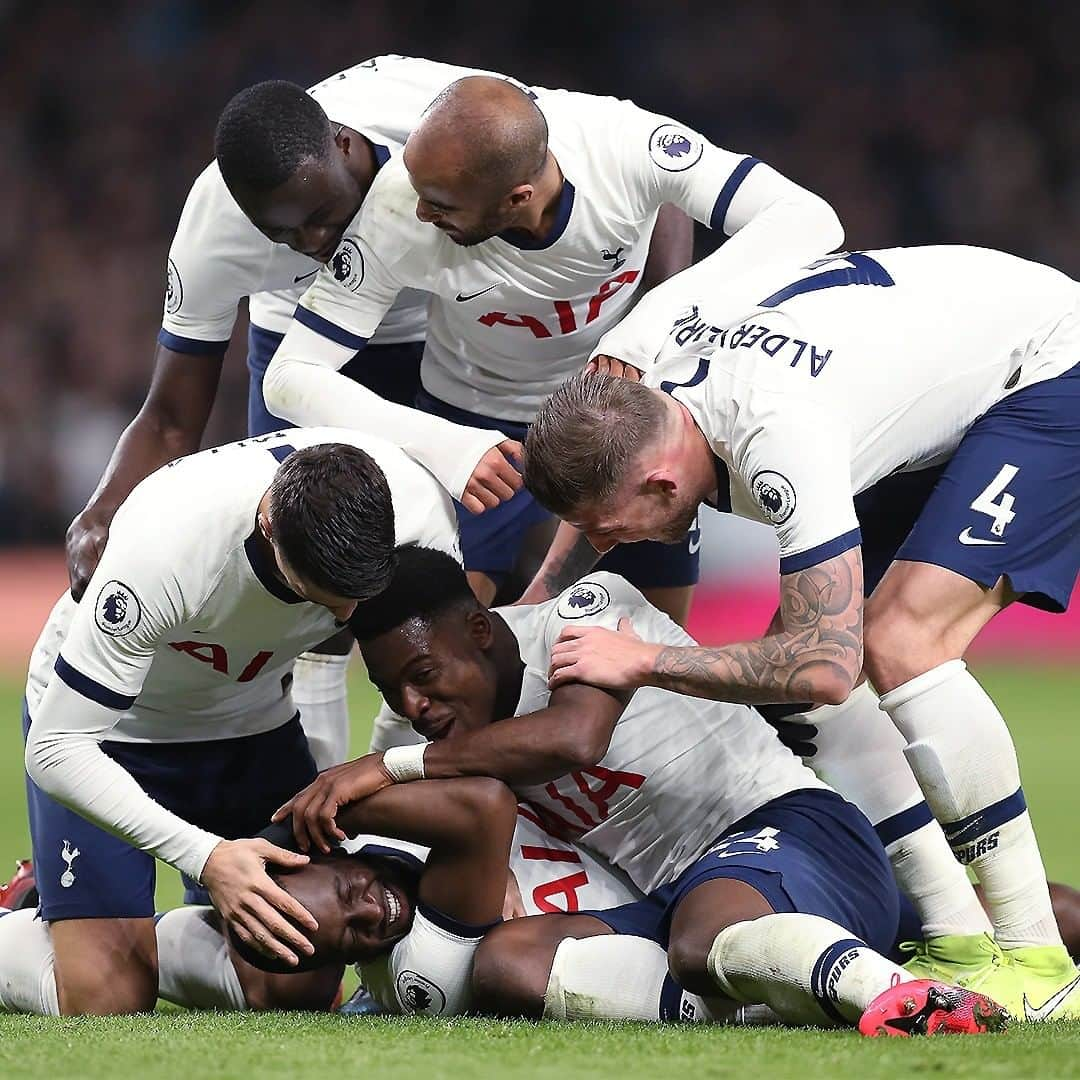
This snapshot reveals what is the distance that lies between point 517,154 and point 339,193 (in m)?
0.47

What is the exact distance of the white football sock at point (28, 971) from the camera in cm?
420

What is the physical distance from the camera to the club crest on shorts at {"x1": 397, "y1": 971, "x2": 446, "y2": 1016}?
3803 mm

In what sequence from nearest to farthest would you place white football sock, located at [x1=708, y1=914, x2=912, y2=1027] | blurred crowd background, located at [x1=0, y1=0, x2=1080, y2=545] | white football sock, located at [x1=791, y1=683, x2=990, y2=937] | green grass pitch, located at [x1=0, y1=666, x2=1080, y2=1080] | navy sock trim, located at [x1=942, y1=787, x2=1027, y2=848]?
green grass pitch, located at [x1=0, y1=666, x2=1080, y2=1080] → white football sock, located at [x1=708, y1=914, x2=912, y2=1027] → navy sock trim, located at [x1=942, y1=787, x2=1027, y2=848] → white football sock, located at [x1=791, y1=683, x2=990, y2=937] → blurred crowd background, located at [x1=0, y1=0, x2=1080, y2=545]

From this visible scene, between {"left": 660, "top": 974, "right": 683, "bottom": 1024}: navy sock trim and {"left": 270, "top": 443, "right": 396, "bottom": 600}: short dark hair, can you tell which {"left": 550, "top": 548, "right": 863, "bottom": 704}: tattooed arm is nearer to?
{"left": 270, "top": 443, "right": 396, "bottom": 600}: short dark hair

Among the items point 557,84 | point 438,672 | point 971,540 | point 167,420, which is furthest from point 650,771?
point 557,84

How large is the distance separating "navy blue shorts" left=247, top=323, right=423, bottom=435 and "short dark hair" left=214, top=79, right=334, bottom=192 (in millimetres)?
1022

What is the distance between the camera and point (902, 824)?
423cm

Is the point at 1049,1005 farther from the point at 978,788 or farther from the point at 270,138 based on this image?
the point at 270,138

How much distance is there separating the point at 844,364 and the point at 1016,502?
1.71ft

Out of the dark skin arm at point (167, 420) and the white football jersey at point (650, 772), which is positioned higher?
the dark skin arm at point (167, 420)

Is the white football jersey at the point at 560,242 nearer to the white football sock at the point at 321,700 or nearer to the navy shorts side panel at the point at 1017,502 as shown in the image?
the navy shorts side panel at the point at 1017,502

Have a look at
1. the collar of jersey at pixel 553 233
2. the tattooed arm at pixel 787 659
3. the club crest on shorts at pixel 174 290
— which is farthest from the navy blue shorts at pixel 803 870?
the club crest on shorts at pixel 174 290

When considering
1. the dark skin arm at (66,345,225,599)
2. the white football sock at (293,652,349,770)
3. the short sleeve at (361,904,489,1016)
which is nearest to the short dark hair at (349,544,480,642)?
the short sleeve at (361,904,489,1016)

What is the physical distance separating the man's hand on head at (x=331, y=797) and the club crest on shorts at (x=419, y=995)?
33cm
